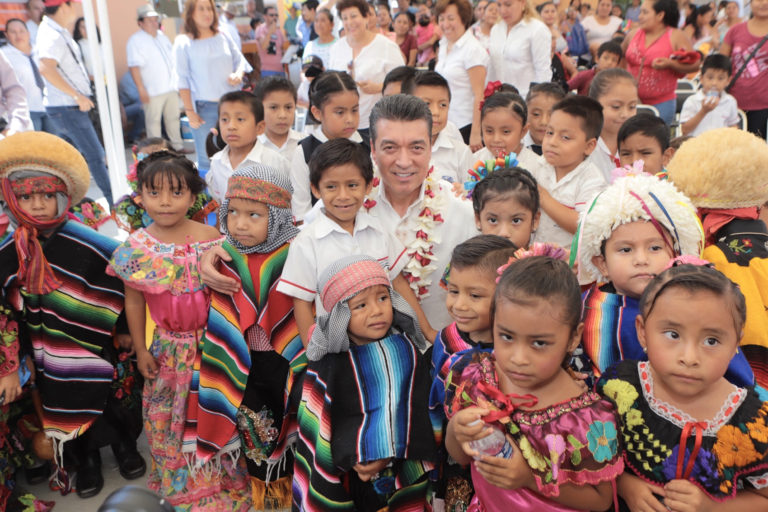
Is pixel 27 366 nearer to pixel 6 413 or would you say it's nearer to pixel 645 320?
pixel 6 413

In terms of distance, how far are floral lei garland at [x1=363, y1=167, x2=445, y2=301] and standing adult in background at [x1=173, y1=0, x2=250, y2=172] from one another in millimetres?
3704

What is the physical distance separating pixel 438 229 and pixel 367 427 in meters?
1.02

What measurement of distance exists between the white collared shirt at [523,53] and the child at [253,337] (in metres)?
3.43

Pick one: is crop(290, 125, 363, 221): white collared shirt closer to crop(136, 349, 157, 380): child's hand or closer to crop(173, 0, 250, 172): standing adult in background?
crop(136, 349, 157, 380): child's hand

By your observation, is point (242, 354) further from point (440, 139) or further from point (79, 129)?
point (79, 129)

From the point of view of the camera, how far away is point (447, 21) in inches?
205

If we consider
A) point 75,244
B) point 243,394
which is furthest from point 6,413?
point 243,394

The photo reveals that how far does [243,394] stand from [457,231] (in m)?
1.22

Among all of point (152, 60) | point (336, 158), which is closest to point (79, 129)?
point (152, 60)

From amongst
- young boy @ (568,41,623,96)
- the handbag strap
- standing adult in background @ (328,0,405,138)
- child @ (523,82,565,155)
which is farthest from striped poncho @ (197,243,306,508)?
the handbag strap

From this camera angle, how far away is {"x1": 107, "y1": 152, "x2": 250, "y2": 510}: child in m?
2.65

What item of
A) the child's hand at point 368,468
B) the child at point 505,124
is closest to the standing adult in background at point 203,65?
the child at point 505,124

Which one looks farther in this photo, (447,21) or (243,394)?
(447,21)

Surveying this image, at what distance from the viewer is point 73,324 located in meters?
2.77
